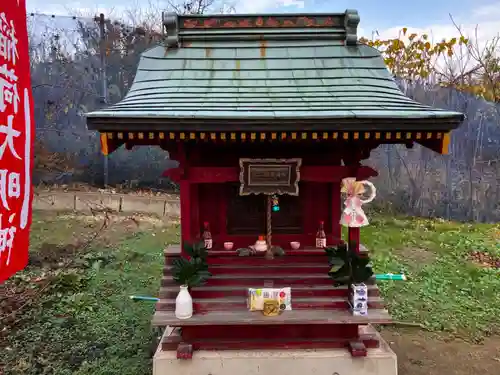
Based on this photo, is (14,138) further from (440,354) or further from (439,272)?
(439,272)

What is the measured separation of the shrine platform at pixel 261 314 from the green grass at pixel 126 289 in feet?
4.28

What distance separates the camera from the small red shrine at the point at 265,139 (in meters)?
4.30

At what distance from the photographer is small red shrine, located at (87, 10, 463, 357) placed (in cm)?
430

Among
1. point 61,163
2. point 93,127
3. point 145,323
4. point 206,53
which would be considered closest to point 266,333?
point 145,323

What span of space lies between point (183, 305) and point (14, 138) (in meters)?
2.85

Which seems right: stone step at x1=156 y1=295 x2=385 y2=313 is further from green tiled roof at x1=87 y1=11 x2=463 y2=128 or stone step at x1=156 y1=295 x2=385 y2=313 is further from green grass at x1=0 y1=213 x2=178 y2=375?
green tiled roof at x1=87 y1=11 x2=463 y2=128

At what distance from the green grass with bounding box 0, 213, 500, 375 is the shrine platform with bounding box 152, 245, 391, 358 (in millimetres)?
1303

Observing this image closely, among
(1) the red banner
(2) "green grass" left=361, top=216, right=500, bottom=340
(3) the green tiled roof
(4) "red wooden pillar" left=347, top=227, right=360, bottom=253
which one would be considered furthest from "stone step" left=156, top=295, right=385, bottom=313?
(2) "green grass" left=361, top=216, right=500, bottom=340

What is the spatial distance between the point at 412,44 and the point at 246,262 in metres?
12.4

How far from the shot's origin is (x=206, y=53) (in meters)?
5.80

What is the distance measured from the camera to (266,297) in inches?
191

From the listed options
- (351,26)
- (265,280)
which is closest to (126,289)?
(265,280)

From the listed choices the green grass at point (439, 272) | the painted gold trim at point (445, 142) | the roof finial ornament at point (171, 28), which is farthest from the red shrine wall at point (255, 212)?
the green grass at point (439, 272)

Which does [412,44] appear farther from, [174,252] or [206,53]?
[174,252]
